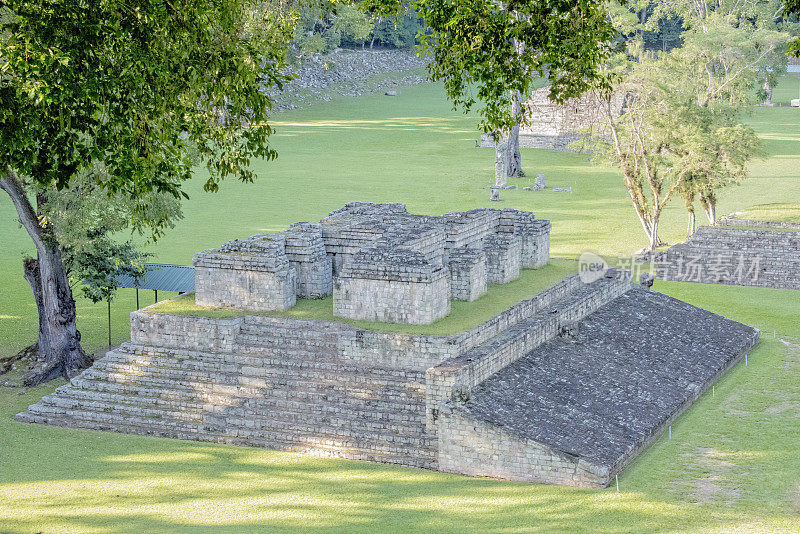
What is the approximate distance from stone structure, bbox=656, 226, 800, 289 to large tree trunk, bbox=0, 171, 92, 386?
17.8 meters

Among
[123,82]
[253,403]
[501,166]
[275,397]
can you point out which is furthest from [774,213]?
[123,82]

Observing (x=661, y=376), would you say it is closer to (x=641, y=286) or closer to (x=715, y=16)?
(x=641, y=286)

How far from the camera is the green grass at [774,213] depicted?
1399 inches

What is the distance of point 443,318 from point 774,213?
21263 millimetres

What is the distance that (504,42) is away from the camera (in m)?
14.0

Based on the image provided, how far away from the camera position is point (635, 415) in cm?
1858

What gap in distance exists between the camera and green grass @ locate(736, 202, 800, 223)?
3553 cm

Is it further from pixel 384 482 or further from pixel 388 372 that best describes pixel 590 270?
pixel 384 482

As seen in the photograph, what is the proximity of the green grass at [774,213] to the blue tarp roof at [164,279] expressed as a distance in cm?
1930

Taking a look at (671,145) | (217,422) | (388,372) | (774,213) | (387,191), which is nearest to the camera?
(388,372)

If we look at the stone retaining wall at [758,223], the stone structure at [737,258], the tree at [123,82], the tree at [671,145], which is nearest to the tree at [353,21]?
the tree at [671,145]

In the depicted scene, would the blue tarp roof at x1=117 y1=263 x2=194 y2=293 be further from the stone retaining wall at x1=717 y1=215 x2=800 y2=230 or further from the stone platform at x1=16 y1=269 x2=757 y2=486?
the stone retaining wall at x1=717 y1=215 x2=800 y2=230

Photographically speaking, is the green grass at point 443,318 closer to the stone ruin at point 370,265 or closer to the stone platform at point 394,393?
the stone ruin at point 370,265

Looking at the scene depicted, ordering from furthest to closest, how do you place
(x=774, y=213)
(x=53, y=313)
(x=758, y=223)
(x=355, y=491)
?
(x=774, y=213) → (x=758, y=223) → (x=53, y=313) → (x=355, y=491)
